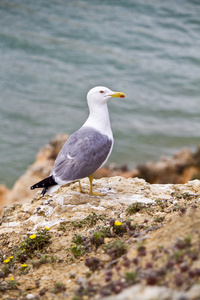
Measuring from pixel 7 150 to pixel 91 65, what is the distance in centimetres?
564

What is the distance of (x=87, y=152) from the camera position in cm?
523

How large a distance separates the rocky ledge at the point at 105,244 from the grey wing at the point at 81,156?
419mm

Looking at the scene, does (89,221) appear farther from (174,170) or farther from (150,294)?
(174,170)

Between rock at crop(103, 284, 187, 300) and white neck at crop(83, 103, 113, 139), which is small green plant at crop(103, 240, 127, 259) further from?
white neck at crop(83, 103, 113, 139)

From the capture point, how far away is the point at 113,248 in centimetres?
356

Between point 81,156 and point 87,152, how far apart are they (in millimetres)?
90

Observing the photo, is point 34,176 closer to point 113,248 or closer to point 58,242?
point 58,242

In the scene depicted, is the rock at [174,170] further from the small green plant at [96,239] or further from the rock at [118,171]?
the small green plant at [96,239]

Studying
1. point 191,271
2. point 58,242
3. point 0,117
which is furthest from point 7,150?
point 191,271

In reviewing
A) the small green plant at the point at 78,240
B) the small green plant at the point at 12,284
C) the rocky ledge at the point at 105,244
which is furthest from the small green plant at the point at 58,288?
the small green plant at the point at 78,240

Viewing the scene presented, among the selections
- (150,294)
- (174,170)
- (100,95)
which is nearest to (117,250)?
(150,294)

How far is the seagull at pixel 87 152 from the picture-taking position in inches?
200

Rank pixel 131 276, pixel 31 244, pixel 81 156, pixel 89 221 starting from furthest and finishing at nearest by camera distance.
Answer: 1. pixel 81 156
2. pixel 89 221
3. pixel 31 244
4. pixel 131 276

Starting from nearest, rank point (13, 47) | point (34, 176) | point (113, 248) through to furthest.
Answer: point (113, 248) < point (34, 176) < point (13, 47)
